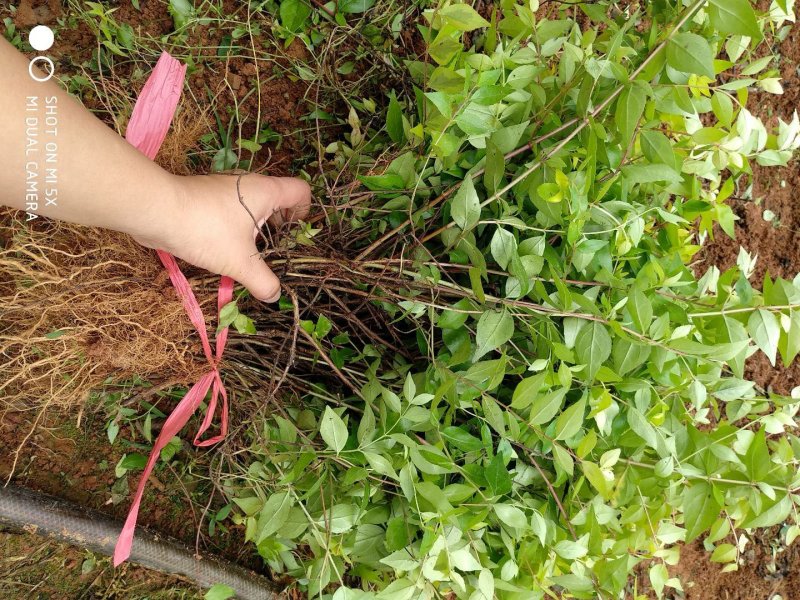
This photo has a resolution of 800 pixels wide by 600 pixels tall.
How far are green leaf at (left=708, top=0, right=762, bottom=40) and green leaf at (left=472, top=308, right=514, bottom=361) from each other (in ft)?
1.15

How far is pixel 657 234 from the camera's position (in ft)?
2.81

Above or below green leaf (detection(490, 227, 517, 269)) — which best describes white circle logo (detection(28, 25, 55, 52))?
above

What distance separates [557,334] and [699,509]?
0.26 meters

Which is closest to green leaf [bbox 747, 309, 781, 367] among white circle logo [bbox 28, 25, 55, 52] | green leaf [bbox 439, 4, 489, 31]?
green leaf [bbox 439, 4, 489, 31]

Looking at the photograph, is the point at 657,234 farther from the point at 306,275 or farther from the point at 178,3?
the point at 178,3

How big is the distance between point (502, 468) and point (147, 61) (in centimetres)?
91

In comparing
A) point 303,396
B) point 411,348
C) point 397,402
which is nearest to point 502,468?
point 397,402

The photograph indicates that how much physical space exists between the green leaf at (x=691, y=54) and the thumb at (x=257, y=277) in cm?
54

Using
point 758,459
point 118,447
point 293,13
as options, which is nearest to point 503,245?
point 758,459

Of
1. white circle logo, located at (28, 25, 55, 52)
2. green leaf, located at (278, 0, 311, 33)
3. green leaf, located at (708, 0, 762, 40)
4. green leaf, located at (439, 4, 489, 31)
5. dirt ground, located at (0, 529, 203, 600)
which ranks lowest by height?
dirt ground, located at (0, 529, 203, 600)

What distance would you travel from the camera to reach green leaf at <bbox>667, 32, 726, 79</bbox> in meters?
0.54

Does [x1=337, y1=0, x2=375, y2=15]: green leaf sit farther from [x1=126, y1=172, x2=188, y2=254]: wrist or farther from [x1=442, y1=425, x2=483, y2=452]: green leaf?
[x1=442, y1=425, x2=483, y2=452]: green leaf

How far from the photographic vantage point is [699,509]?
66 cm

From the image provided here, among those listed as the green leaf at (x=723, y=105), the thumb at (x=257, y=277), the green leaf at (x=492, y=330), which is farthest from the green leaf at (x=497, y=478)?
the green leaf at (x=723, y=105)
